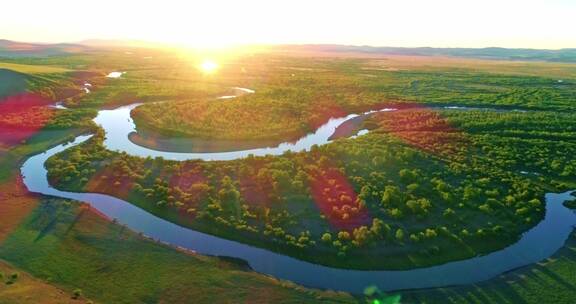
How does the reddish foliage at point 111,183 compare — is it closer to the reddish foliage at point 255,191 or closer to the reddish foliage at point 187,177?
the reddish foliage at point 187,177

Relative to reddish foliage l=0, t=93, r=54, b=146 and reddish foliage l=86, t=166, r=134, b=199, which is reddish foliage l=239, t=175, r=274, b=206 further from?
reddish foliage l=0, t=93, r=54, b=146

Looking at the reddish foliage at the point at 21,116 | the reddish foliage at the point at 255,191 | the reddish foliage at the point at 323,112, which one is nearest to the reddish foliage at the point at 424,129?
the reddish foliage at the point at 323,112

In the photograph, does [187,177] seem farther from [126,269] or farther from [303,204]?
[126,269]

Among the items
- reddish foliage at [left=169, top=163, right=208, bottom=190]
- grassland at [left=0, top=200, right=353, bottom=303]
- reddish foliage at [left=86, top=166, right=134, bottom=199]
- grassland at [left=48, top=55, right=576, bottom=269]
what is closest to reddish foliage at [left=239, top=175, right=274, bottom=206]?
grassland at [left=48, top=55, right=576, bottom=269]

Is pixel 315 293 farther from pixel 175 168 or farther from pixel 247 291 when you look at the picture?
pixel 175 168

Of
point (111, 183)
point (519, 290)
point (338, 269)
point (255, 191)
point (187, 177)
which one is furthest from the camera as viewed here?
point (187, 177)

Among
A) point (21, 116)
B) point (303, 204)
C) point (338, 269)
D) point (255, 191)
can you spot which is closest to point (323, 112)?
point (255, 191)

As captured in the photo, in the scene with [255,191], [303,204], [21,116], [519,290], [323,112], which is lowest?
[519,290]
